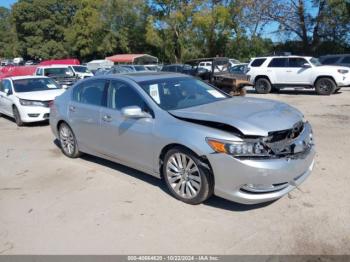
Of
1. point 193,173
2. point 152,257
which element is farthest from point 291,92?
point 152,257

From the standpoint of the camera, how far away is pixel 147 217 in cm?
429

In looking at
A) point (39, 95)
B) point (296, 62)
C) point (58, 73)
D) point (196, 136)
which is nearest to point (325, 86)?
point (296, 62)

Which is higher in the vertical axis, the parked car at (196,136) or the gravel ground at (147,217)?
the parked car at (196,136)

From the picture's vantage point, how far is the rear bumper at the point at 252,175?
394cm

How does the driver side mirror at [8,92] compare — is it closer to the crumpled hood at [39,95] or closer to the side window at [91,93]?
the crumpled hood at [39,95]

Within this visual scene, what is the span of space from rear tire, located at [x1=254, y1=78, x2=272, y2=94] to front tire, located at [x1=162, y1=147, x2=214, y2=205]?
42.9 ft

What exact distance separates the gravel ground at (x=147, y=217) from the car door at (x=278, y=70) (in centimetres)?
1046

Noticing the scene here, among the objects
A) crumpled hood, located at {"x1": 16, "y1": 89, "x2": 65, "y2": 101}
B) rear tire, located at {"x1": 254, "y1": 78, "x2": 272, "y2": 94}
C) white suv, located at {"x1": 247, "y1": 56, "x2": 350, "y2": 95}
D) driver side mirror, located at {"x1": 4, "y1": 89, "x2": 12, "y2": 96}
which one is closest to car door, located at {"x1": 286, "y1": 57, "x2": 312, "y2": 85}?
white suv, located at {"x1": 247, "y1": 56, "x2": 350, "y2": 95}

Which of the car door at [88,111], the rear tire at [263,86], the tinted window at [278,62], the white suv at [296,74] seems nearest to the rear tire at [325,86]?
the white suv at [296,74]

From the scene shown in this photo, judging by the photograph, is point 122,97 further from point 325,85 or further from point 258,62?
point 258,62

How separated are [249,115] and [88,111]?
2732 millimetres

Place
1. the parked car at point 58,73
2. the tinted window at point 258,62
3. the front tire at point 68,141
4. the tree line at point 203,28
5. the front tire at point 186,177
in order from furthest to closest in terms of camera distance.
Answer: the tree line at point 203,28, the parked car at point 58,73, the tinted window at point 258,62, the front tire at point 68,141, the front tire at point 186,177

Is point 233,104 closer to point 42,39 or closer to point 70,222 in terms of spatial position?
point 70,222

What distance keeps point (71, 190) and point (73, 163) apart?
4.28ft
